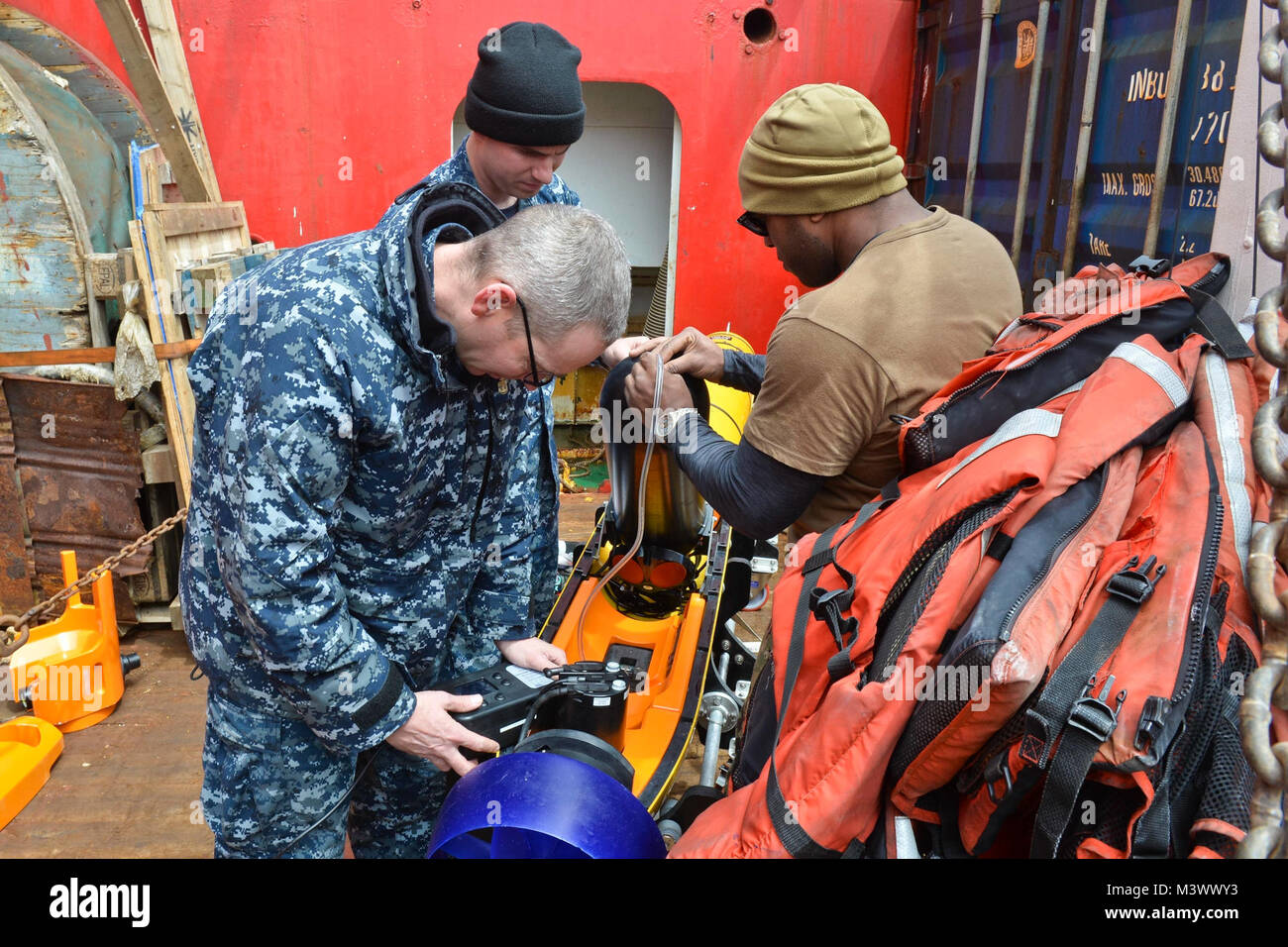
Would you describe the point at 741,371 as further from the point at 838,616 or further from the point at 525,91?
the point at 838,616

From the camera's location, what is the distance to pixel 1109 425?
1244mm

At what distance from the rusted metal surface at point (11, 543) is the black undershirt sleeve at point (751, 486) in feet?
12.2

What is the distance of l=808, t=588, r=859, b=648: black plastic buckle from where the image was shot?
4.39 feet

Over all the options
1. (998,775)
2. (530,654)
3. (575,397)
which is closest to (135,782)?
(530,654)

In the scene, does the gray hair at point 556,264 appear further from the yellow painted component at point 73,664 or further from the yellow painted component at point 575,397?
the yellow painted component at point 575,397

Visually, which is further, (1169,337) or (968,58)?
(968,58)

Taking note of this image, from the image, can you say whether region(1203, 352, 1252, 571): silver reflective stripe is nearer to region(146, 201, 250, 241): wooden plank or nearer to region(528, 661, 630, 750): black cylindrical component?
region(528, 661, 630, 750): black cylindrical component

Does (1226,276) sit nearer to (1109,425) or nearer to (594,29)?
(1109,425)

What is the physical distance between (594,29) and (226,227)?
2.52m

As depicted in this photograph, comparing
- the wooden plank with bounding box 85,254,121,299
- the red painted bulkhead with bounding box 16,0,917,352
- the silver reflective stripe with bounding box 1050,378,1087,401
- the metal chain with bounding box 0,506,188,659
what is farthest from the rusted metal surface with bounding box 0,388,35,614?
the silver reflective stripe with bounding box 1050,378,1087,401

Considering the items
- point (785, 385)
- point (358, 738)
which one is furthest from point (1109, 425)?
point (358, 738)

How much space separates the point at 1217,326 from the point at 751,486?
97cm

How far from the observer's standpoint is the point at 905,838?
1184mm

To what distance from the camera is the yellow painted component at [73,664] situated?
3682 mm
